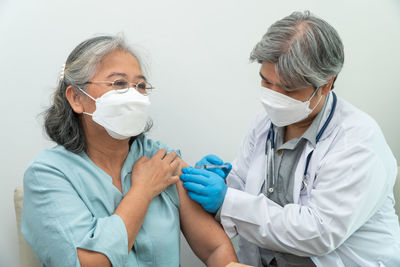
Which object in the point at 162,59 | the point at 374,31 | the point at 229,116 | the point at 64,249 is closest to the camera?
the point at 64,249

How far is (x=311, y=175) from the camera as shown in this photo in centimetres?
162

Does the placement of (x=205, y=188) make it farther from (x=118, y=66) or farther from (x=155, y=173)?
(x=118, y=66)

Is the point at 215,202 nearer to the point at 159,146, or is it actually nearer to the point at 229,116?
the point at 159,146

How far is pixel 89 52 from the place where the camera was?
153cm

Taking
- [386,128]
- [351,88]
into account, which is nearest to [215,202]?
[351,88]

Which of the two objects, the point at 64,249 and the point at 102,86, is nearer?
the point at 64,249

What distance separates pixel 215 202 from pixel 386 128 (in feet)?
5.06

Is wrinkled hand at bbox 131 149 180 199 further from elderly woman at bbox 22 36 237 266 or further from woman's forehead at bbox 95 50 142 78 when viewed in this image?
woman's forehead at bbox 95 50 142 78

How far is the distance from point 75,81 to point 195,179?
1.99 feet

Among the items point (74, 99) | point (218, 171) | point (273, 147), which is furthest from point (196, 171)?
point (74, 99)

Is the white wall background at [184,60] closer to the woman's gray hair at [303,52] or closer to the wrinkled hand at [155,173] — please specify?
the wrinkled hand at [155,173]

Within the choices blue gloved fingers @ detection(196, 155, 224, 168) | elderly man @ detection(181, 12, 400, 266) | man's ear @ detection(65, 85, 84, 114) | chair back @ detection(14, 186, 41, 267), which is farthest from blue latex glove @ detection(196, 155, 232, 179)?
chair back @ detection(14, 186, 41, 267)

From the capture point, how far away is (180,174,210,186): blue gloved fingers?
5.46 feet

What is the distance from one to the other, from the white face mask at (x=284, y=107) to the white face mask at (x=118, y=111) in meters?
0.48
